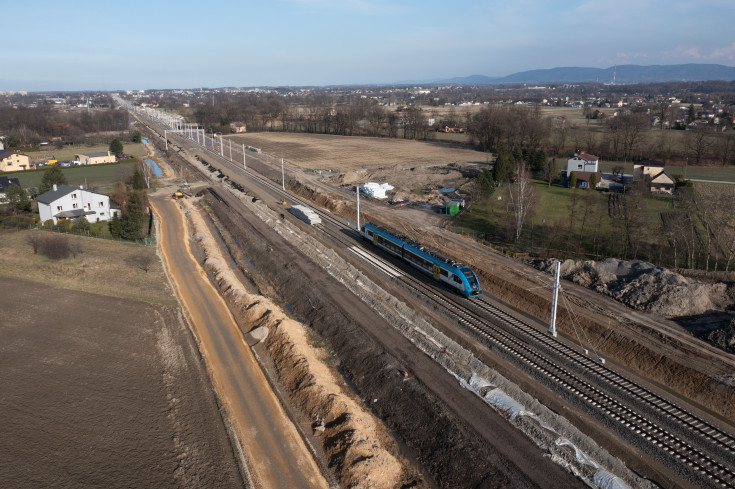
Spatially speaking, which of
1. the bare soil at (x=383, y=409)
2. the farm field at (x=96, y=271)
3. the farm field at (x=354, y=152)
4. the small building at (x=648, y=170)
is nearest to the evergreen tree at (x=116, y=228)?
the farm field at (x=96, y=271)

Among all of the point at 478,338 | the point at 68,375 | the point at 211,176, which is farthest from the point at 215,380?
the point at 211,176

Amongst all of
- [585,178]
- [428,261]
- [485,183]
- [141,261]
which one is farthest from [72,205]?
[585,178]

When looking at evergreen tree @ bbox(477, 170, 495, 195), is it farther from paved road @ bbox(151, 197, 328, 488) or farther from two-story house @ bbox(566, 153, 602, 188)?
paved road @ bbox(151, 197, 328, 488)

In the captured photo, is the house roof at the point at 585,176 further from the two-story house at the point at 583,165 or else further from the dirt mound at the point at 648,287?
the dirt mound at the point at 648,287

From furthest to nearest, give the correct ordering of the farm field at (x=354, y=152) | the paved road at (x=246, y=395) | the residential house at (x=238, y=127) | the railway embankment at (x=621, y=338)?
1. the residential house at (x=238, y=127)
2. the farm field at (x=354, y=152)
3. the railway embankment at (x=621, y=338)
4. the paved road at (x=246, y=395)

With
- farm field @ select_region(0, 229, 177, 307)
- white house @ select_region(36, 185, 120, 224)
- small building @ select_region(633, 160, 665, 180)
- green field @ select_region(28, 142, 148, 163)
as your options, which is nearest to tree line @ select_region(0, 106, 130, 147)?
green field @ select_region(28, 142, 148, 163)

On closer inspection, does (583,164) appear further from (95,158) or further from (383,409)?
(95,158)
